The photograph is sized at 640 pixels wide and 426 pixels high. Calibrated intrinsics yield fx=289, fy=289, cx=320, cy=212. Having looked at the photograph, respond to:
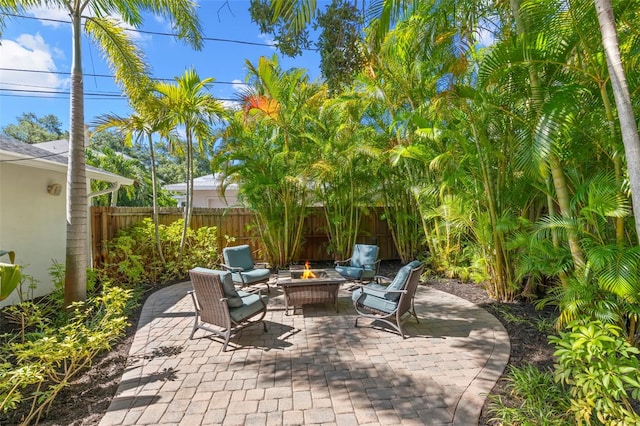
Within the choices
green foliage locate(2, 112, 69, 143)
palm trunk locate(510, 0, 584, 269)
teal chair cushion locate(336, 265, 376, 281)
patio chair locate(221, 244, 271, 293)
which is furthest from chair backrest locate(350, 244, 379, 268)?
green foliage locate(2, 112, 69, 143)

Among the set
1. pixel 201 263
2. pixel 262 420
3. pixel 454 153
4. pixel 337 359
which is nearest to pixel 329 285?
pixel 337 359

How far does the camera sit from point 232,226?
838 centimetres

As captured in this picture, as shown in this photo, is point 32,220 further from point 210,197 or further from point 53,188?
point 210,197

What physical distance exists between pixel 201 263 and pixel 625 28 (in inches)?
303

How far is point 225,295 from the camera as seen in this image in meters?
3.49

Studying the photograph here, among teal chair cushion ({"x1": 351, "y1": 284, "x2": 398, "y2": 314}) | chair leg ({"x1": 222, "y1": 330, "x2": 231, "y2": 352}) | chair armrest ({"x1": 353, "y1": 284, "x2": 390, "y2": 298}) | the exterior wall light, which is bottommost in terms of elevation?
chair leg ({"x1": 222, "y1": 330, "x2": 231, "y2": 352})

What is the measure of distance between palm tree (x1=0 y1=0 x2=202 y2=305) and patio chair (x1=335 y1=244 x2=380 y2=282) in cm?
426

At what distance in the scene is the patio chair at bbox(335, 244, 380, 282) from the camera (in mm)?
5785

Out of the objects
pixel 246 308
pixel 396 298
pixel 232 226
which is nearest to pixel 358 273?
pixel 396 298

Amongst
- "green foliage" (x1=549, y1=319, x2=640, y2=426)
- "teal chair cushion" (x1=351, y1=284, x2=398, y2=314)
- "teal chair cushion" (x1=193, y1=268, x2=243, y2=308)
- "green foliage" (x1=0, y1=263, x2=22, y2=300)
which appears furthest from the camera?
"teal chair cushion" (x1=351, y1=284, x2=398, y2=314)

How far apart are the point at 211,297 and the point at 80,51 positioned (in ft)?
13.0

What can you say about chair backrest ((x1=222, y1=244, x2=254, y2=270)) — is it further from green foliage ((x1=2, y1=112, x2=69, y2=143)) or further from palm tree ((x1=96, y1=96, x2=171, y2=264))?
green foliage ((x1=2, y1=112, x2=69, y2=143))

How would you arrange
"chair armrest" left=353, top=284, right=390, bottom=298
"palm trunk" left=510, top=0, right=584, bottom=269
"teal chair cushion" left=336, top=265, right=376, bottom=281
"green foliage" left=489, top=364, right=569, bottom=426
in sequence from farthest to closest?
1. "teal chair cushion" left=336, top=265, right=376, bottom=281
2. "chair armrest" left=353, top=284, right=390, bottom=298
3. "palm trunk" left=510, top=0, right=584, bottom=269
4. "green foliage" left=489, top=364, right=569, bottom=426

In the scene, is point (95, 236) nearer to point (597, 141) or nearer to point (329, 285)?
point (329, 285)
